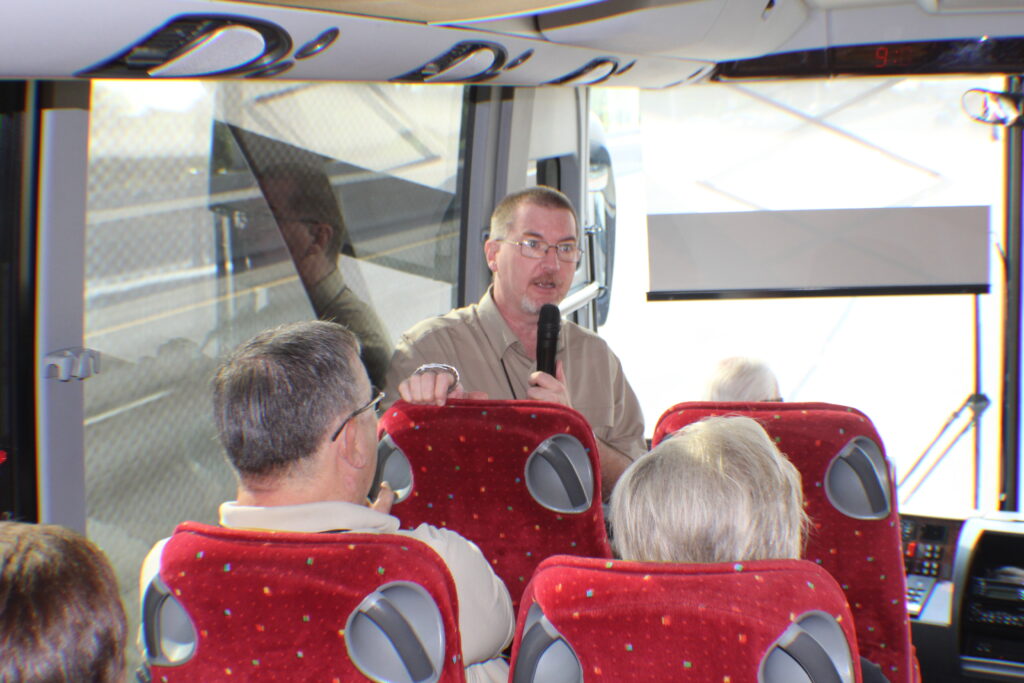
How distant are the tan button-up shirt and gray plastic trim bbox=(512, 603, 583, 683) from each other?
1.72m

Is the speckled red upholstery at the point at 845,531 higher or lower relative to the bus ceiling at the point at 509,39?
lower

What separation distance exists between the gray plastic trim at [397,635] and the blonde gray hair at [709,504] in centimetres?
39

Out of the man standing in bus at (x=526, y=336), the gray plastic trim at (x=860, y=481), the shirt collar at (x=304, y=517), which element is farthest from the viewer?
the man standing in bus at (x=526, y=336)

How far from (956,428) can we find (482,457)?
333 cm

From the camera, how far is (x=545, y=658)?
46.2 inches

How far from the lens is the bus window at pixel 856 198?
3998 mm

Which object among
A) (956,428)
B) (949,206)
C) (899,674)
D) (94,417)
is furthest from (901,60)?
(94,417)

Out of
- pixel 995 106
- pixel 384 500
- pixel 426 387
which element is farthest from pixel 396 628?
pixel 995 106

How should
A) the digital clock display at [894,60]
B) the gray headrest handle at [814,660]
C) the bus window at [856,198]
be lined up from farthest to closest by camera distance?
the bus window at [856,198] → the digital clock display at [894,60] → the gray headrest handle at [814,660]

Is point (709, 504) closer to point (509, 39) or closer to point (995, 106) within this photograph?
point (509, 39)

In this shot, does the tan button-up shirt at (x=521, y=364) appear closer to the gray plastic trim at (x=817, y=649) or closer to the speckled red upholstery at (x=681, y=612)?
the speckled red upholstery at (x=681, y=612)

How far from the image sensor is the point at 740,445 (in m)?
1.40

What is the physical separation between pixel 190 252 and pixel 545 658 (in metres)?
1.68

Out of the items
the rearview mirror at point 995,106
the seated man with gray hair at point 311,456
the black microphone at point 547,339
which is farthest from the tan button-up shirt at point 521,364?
the rearview mirror at point 995,106
